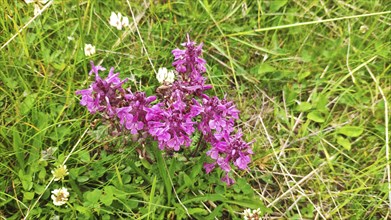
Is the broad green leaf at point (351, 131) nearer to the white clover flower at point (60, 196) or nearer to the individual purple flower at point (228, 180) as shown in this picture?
the individual purple flower at point (228, 180)

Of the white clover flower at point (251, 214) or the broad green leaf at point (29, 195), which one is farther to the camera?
the white clover flower at point (251, 214)

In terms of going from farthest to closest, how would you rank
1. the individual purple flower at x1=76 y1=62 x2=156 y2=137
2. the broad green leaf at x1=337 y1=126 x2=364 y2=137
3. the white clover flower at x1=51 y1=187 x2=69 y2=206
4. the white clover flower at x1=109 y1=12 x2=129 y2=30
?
the broad green leaf at x1=337 y1=126 x2=364 y2=137
the white clover flower at x1=109 y1=12 x2=129 y2=30
the white clover flower at x1=51 y1=187 x2=69 y2=206
the individual purple flower at x1=76 y1=62 x2=156 y2=137

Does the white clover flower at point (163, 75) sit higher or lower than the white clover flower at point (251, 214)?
higher

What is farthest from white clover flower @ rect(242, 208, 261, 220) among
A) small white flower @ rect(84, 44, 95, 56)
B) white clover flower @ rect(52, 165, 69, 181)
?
small white flower @ rect(84, 44, 95, 56)

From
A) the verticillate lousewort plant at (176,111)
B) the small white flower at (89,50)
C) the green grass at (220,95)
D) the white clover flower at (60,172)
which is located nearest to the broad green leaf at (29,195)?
the green grass at (220,95)

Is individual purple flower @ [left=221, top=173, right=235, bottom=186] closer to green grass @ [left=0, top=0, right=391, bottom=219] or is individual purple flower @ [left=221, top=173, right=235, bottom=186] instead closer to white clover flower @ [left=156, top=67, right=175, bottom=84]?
green grass @ [left=0, top=0, right=391, bottom=219]

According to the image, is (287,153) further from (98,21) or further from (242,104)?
(98,21)

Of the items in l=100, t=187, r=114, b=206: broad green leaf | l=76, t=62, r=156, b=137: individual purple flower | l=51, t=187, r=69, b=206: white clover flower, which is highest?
l=76, t=62, r=156, b=137: individual purple flower
